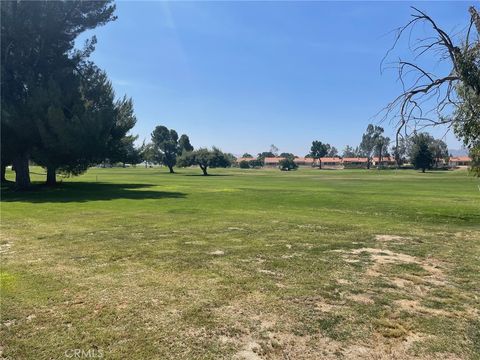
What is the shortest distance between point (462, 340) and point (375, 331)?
→ 0.99 metres

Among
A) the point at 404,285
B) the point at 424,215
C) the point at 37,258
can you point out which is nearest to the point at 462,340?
the point at 404,285

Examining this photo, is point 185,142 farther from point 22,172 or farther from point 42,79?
point 42,79

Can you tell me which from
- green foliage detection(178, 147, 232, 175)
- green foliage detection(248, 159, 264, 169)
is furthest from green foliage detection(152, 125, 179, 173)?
green foliage detection(248, 159, 264, 169)

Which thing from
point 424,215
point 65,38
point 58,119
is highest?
point 65,38

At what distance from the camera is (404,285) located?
6996 mm

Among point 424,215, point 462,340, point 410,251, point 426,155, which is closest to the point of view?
point 462,340

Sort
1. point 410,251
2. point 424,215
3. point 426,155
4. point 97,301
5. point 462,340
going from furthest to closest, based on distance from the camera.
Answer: point 426,155 < point 424,215 < point 410,251 < point 97,301 < point 462,340

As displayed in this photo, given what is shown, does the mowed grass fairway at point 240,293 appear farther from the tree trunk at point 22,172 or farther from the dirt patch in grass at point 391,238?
the tree trunk at point 22,172

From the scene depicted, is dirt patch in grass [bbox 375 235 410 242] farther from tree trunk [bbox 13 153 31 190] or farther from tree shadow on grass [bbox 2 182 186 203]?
tree trunk [bbox 13 153 31 190]

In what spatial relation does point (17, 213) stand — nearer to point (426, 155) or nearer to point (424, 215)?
point (424, 215)

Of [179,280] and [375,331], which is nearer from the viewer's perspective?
[375,331]

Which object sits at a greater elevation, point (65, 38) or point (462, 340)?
point (65, 38)

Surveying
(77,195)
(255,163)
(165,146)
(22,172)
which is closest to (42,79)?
(22,172)

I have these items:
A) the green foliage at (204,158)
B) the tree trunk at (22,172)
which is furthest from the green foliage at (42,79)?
the green foliage at (204,158)
